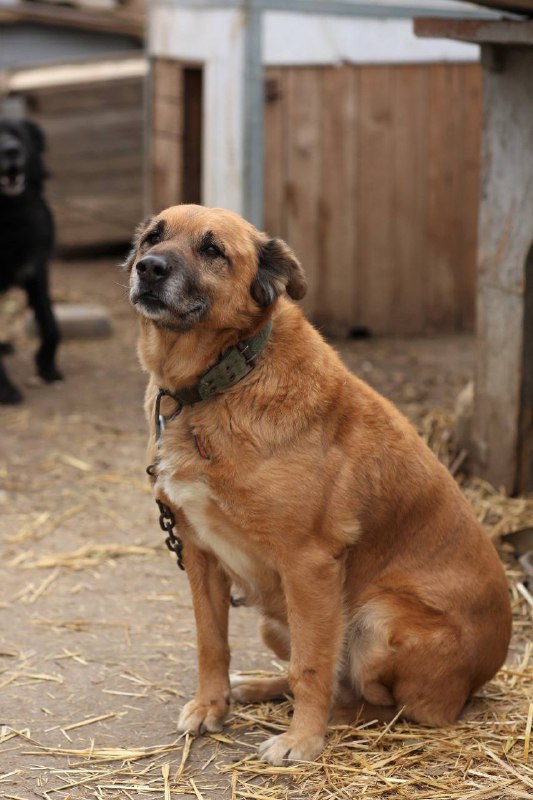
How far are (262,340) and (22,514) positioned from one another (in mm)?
2832

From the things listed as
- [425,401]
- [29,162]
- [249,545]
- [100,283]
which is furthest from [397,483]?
[100,283]

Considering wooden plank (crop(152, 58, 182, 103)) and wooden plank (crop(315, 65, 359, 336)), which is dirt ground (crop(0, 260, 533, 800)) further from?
wooden plank (crop(152, 58, 182, 103))

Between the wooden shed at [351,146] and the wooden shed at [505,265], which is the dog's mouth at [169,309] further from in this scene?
the wooden shed at [351,146]

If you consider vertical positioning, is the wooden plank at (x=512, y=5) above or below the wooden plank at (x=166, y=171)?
above

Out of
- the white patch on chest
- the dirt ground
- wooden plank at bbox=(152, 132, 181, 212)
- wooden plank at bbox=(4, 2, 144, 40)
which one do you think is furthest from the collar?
wooden plank at bbox=(4, 2, 144, 40)

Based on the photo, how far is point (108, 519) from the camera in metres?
6.04

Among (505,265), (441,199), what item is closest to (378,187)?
(441,199)

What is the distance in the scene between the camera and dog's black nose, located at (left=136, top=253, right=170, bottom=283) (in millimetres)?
3455

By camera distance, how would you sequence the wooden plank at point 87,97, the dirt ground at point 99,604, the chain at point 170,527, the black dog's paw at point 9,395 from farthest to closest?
1. the wooden plank at point 87,97
2. the black dog's paw at point 9,395
3. the chain at point 170,527
4. the dirt ground at point 99,604

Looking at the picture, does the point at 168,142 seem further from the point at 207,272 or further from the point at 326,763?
the point at 326,763

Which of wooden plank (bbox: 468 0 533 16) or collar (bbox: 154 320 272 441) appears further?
wooden plank (bbox: 468 0 533 16)

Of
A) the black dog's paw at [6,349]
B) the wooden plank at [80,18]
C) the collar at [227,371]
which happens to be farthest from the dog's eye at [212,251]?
the wooden plank at [80,18]

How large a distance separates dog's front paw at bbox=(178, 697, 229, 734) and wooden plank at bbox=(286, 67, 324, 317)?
5430 mm

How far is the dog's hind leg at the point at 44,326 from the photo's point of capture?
864cm
